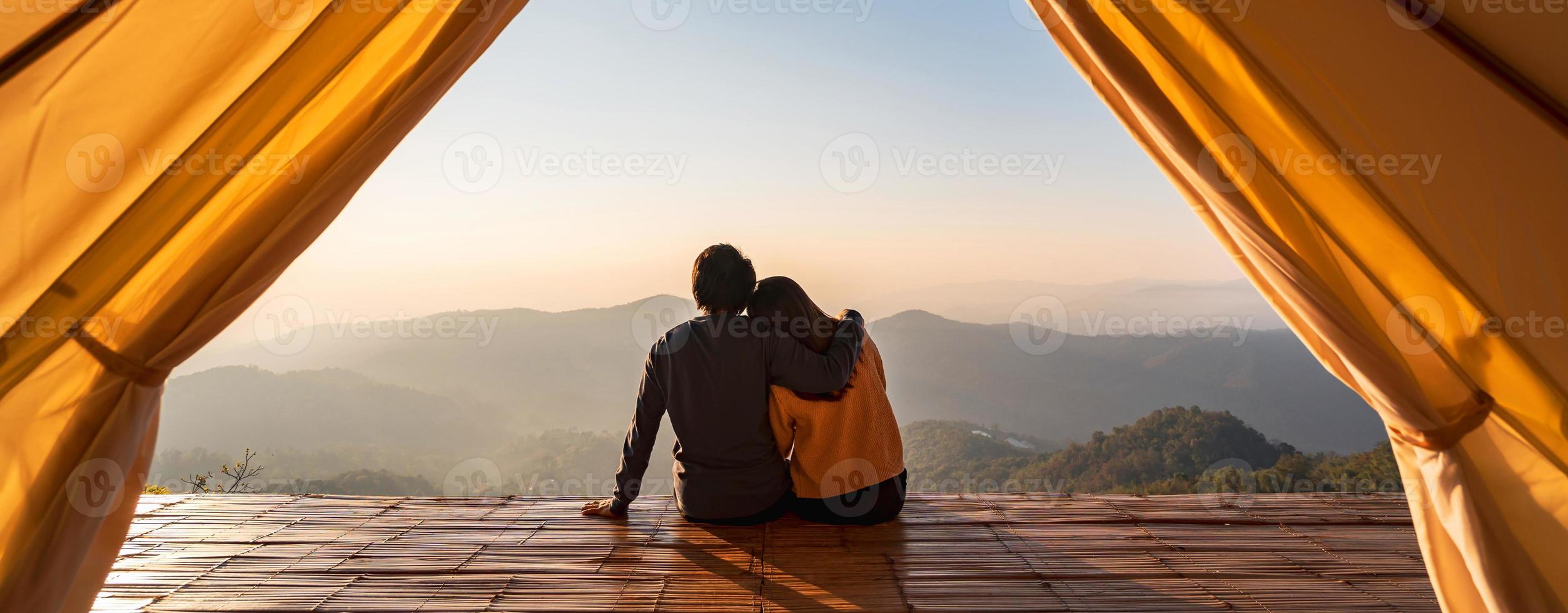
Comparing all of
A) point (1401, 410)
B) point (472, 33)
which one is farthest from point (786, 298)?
point (1401, 410)

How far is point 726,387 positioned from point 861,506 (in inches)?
28.0

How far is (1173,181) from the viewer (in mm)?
1977

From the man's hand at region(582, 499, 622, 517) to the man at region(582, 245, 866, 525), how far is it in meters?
0.32

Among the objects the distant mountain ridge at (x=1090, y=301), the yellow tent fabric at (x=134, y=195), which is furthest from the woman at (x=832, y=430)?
the yellow tent fabric at (x=134, y=195)

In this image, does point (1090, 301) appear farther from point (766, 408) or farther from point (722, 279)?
point (722, 279)

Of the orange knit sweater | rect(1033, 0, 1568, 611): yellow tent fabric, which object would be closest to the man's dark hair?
the orange knit sweater

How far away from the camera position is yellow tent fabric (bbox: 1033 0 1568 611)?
1837 mm

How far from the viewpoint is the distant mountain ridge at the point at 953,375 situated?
30.3ft

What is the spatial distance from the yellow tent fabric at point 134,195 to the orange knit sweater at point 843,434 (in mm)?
1646

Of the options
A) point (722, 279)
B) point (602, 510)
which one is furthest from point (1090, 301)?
point (602, 510)

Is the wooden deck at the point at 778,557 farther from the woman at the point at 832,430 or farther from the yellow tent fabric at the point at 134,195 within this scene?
the yellow tent fabric at the point at 134,195

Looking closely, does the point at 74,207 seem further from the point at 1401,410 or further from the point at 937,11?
the point at 937,11

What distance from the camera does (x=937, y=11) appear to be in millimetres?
5598

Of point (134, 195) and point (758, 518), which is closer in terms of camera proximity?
point (134, 195)
